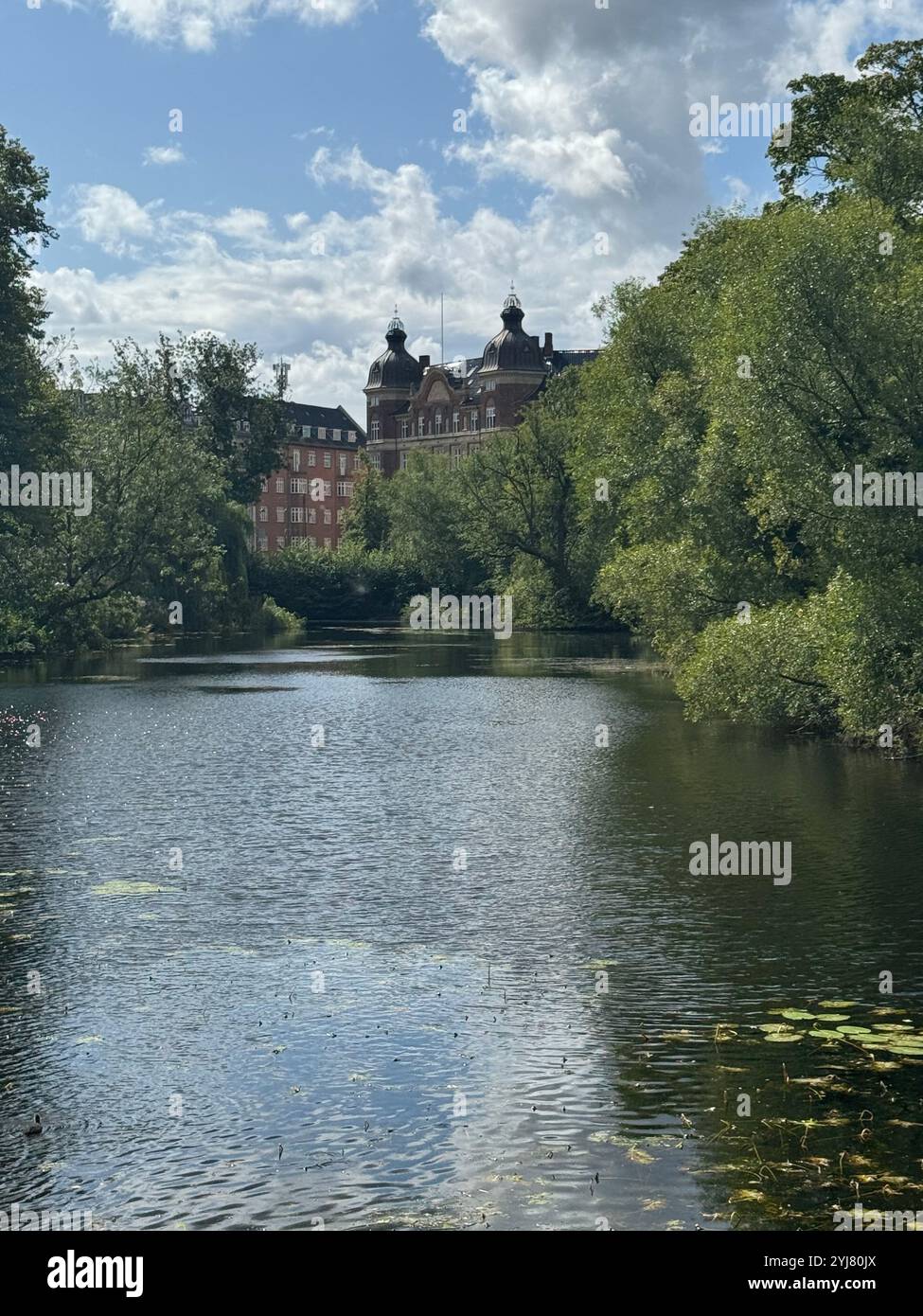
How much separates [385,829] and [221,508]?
74.3m

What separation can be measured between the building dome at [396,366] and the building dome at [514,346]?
2057 centimetres

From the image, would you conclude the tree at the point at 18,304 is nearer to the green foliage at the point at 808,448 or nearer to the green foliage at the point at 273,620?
the green foliage at the point at 808,448

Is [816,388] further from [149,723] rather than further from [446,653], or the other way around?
[446,653]

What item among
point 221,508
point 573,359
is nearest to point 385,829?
point 221,508

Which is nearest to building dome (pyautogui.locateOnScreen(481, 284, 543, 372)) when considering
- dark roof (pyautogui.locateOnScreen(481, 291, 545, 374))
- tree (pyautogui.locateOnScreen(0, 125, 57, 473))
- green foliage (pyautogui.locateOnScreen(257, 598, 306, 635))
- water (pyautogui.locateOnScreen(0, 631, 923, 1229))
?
dark roof (pyautogui.locateOnScreen(481, 291, 545, 374))

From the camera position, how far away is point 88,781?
28000mm

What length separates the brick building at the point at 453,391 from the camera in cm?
16562

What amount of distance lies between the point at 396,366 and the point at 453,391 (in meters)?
13.9

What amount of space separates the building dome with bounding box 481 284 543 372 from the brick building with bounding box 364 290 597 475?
10cm

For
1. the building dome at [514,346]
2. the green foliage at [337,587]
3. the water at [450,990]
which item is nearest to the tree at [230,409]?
the green foliage at [337,587]

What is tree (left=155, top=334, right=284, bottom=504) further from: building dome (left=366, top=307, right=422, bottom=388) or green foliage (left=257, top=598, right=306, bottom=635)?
building dome (left=366, top=307, right=422, bottom=388)

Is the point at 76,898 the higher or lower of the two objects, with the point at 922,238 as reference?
lower

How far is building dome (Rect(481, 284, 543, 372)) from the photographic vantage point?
543ft
